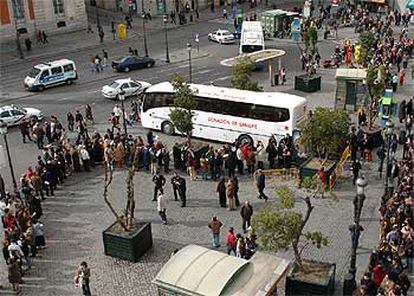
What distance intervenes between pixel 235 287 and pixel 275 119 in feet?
47.2

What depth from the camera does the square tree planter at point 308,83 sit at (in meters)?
38.4

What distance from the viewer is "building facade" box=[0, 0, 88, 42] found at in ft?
175

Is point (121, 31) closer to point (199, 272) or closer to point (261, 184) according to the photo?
point (261, 184)

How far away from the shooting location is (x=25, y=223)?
2223 centimetres

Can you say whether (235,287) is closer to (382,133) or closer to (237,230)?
(237,230)

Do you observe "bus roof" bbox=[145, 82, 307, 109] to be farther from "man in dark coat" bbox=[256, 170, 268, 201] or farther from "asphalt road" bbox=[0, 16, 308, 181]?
"asphalt road" bbox=[0, 16, 308, 181]

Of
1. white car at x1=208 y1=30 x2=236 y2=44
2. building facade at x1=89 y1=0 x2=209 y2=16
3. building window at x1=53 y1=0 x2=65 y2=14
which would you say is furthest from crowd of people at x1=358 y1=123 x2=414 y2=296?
building facade at x1=89 y1=0 x2=209 y2=16

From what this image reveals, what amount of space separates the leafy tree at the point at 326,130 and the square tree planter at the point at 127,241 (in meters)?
7.62

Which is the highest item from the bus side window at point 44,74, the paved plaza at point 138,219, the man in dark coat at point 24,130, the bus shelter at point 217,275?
the bus side window at point 44,74

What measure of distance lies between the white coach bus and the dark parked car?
41.7 ft

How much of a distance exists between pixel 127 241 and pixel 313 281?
20.2ft

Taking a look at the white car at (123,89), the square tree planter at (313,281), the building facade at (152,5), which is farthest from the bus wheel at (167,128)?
the building facade at (152,5)

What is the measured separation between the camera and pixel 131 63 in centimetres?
4538

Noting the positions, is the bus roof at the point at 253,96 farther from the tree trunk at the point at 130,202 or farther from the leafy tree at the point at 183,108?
the tree trunk at the point at 130,202
